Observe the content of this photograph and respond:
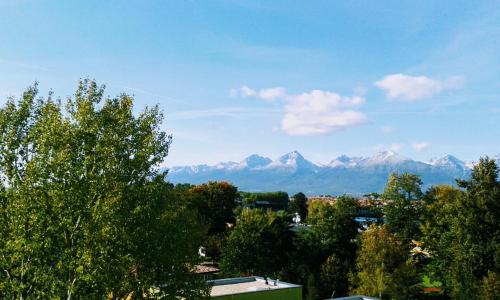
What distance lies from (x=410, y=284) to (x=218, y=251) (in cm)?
2865

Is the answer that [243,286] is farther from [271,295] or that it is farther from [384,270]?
[384,270]

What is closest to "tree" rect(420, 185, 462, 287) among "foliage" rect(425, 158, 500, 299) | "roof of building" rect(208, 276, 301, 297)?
"foliage" rect(425, 158, 500, 299)

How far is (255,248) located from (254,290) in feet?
58.9

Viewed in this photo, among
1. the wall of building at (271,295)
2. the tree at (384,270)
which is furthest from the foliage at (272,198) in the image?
the wall of building at (271,295)

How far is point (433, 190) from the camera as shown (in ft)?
217

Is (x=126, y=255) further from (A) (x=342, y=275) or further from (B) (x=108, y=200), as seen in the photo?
(A) (x=342, y=275)

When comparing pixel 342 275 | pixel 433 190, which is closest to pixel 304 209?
pixel 433 190

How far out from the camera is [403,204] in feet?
199

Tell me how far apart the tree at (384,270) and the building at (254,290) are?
9.10 m

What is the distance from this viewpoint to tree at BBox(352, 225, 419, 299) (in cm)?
4484

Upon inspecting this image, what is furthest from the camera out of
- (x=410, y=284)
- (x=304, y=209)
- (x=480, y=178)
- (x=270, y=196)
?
(x=270, y=196)

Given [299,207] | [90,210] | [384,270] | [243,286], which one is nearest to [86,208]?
[90,210]

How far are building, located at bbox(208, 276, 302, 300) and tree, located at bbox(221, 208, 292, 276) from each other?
425 inches

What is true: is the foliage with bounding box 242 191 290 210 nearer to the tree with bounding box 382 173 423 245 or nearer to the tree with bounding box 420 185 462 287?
the tree with bounding box 382 173 423 245
